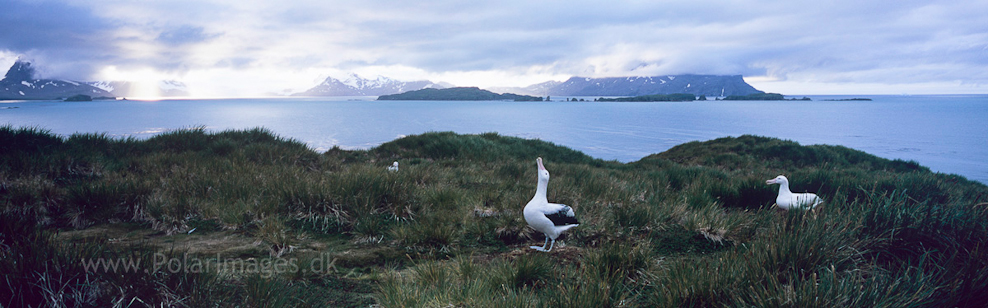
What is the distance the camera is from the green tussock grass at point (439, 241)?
268cm

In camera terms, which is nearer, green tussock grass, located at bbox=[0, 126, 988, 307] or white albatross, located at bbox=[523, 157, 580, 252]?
green tussock grass, located at bbox=[0, 126, 988, 307]

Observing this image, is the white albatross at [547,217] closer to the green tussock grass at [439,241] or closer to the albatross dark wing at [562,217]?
the albatross dark wing at [562,217]

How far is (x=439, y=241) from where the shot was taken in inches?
190

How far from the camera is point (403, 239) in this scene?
4844mm

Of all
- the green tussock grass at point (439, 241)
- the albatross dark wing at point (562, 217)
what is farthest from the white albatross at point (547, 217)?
the green tussock grass at point (439, 241)

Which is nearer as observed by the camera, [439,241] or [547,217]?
[547,217]

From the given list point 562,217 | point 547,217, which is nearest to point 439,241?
point 547,217

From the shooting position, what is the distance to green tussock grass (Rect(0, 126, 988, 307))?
268cm

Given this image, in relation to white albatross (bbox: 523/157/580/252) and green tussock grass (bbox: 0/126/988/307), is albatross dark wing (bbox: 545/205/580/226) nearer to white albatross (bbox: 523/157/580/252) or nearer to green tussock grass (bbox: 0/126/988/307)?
white albatross (bbox: 523/157/580/252)

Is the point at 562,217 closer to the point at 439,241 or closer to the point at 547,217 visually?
the point at 547,217

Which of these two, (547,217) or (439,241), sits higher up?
(547,217)

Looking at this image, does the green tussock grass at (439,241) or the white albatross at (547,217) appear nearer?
the green tussock grass at (439,241)

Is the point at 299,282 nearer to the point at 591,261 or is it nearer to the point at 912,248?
the point at 591,261

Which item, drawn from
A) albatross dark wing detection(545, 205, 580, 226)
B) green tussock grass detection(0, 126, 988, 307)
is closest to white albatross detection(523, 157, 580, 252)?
albatross dark wing detection(545, 205, 580, 226)
